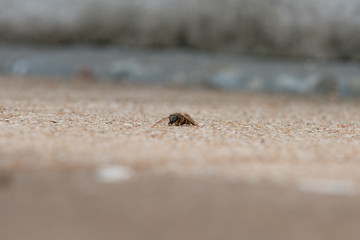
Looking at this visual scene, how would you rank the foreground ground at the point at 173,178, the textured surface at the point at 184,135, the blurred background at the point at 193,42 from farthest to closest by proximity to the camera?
the blurred background at the point at 193,42, the textured surface at the point at 184,135, the foreground ground at the point at 173,178

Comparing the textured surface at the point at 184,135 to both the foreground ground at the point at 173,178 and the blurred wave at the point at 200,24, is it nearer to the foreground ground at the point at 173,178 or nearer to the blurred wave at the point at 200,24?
the foreground ground at the point at 173,178

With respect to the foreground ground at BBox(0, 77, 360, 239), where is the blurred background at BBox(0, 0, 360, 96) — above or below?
above

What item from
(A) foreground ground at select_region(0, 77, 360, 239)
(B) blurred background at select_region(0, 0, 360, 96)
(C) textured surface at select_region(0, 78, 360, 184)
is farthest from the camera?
(B) blurred background at select_region(0, 0, 360, 96)

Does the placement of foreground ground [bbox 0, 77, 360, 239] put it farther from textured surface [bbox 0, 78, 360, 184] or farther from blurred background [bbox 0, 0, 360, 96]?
blurred background [bbox 0, 0, 360, 96]

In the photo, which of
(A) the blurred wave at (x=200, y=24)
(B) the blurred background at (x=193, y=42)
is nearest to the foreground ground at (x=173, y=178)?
(B) the blurred background at (x=193, y=42)

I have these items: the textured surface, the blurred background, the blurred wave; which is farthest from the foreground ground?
the blurred wave

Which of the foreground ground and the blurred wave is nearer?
the foreground ground

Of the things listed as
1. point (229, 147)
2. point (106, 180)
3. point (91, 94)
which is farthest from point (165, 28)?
point (106, 180)
